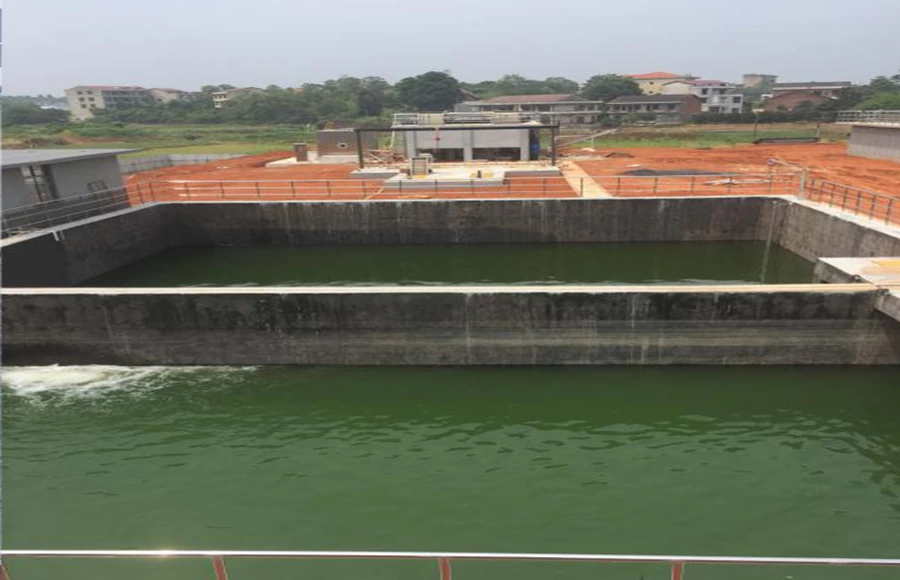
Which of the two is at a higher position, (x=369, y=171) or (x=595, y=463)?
(x=369, y=171)

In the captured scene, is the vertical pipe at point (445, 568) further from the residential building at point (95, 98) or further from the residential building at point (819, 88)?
the residential building at point (95, 98)

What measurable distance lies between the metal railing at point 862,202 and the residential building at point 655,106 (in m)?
75.3

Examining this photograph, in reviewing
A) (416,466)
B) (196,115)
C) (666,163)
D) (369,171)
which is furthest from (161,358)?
(196,115)

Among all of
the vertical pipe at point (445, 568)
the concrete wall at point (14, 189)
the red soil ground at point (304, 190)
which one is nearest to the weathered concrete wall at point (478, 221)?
the red soil ground at point (304, 190)

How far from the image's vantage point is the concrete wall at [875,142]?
108 feet

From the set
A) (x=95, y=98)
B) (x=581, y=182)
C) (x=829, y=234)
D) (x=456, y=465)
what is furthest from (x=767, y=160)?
(x=95, y=98)

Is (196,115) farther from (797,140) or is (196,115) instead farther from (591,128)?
(797,140)

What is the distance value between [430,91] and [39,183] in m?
129

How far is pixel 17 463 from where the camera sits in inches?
396

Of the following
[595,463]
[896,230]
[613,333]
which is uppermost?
[896,230]

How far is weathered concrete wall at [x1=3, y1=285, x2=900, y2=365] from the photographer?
12.2 meters

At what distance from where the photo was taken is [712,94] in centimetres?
12162

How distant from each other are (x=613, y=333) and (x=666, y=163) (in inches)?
1106

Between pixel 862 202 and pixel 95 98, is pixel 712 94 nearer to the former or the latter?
pixel 862 202
